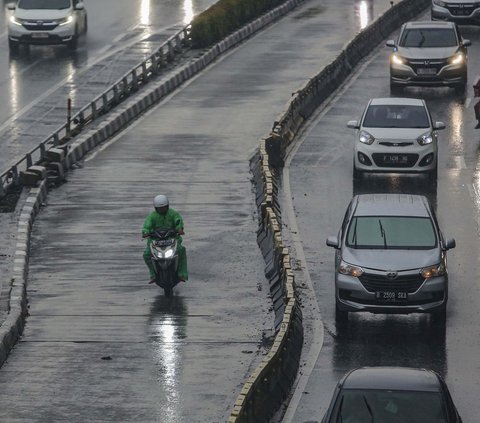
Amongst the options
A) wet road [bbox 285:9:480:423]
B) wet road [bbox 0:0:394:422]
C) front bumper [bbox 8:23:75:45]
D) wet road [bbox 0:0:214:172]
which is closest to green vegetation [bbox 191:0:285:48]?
wet road [bbox 0:0:214:172]

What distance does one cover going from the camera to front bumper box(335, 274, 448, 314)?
21.5 meters

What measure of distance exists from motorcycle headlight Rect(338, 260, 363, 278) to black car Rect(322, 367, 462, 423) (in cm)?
637

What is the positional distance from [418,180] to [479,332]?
1024cm

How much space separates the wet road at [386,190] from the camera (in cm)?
2019

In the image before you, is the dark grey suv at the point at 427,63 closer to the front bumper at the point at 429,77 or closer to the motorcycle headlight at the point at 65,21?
the front bumper at the point at 429,77

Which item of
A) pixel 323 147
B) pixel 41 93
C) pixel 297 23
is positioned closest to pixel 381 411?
pixel 323 147

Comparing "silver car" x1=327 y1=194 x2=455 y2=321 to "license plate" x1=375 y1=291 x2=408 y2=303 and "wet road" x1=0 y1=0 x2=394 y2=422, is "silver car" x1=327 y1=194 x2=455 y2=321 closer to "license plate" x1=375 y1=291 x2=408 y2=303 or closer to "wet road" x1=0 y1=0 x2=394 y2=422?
"license plate" x1=375 y1=291 x2=408 y2=303

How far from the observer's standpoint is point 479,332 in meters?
21.8

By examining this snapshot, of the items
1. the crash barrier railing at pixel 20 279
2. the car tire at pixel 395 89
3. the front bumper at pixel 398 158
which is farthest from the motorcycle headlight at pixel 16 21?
the front bumper at pixel 398 158

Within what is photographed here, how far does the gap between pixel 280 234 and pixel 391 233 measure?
297 centimetres

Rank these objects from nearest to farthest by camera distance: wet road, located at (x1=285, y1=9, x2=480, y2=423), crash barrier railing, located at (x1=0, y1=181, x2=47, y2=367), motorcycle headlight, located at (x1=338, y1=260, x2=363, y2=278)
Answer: wet road, located at (x1=285, y1=9, x2=480, y2=423) < crash barrier railing, located at (x1=0, y1=181, x2=47, y2=367) < motorcycle headlight, located at (x1=338, y1=260, x2=363, y2=278)

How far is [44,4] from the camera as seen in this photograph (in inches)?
1944

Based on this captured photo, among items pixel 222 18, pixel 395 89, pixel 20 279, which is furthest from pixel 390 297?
pixel 222 18

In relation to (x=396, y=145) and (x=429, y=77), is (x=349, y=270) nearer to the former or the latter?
(x=396, y=145)
